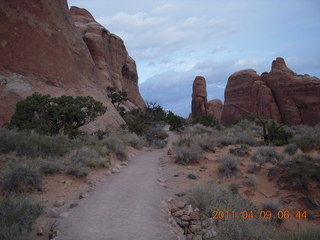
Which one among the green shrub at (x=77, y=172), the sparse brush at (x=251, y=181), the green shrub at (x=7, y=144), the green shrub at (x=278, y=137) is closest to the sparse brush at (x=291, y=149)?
the green shrub at (x=278, y=137)

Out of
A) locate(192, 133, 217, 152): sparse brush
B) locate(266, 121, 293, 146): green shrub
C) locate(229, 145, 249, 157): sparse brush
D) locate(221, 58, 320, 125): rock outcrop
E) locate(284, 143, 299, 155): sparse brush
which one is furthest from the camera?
locate(221, 58, 320, 125): rock outcrop

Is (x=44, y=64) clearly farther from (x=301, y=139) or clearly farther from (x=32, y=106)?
(x=301, y=139)

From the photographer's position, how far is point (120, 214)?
4738mm

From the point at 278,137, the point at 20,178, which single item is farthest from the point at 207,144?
the point at 20,178

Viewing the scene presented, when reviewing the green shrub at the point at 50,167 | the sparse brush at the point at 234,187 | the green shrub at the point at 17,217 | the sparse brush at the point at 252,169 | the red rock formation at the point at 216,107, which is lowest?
the sparse brush at the point at 234,187

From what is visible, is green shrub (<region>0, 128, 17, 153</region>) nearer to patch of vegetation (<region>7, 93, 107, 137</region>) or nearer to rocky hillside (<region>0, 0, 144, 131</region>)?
patch of vegetation (<region>7, 93, 107, 137</region>)

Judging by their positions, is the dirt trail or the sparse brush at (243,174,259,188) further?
the sparse brush at (243,174,259,188)

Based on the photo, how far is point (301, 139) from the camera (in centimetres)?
1158

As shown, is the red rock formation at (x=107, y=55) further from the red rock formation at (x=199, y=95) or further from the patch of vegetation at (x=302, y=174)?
the patch of vegetation at (x=302, y=174)

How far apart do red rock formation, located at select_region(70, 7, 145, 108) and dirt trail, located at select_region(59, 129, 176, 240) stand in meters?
28.0

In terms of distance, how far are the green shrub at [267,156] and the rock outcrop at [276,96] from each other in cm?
2617

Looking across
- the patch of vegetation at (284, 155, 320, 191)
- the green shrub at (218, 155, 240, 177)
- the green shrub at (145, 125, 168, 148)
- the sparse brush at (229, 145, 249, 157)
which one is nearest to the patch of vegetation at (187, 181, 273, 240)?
the green shrub at (218, 155, 240, 177)

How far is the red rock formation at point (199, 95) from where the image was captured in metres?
48.1

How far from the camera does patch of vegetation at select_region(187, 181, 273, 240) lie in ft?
13.1
